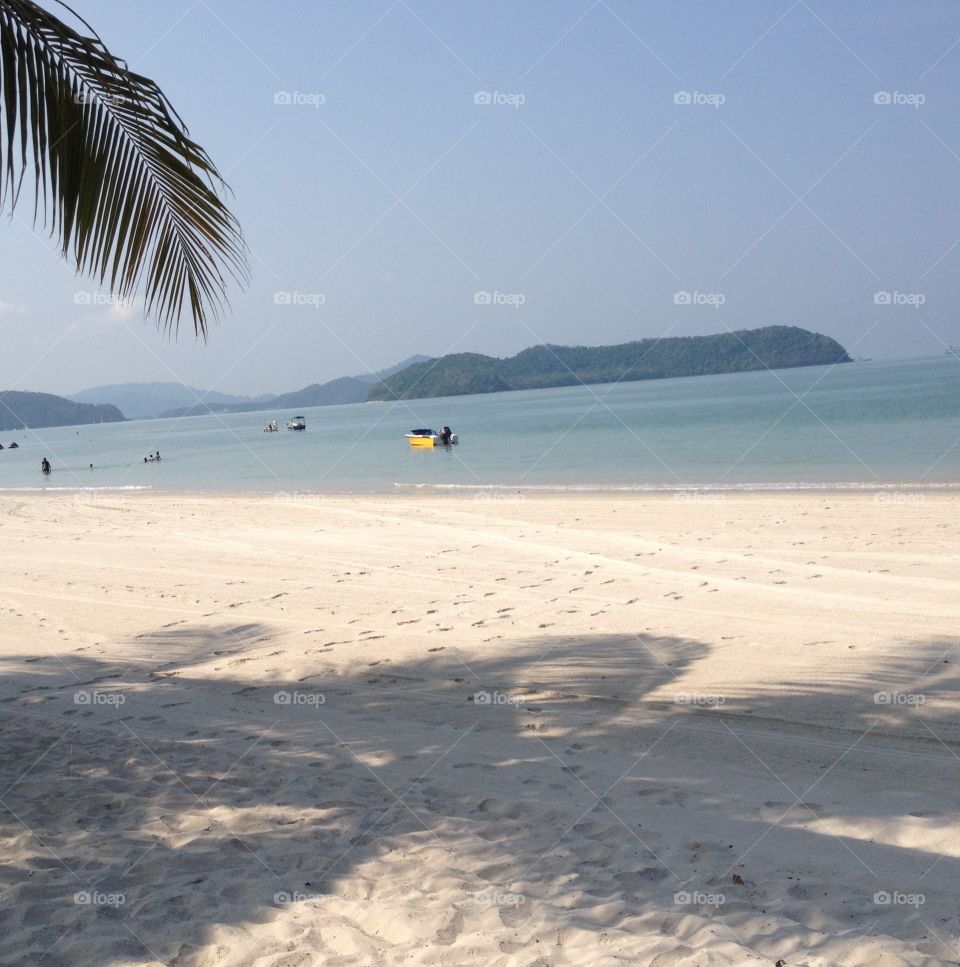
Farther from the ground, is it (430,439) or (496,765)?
(430,439)

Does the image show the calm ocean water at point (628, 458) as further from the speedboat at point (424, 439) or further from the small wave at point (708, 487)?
the speedboat at point (424, 439)

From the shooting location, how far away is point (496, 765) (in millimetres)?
5230

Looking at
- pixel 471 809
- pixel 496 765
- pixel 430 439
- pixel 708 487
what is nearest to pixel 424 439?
pixel 430 439

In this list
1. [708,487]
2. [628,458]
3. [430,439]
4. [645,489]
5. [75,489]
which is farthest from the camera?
[430,439]

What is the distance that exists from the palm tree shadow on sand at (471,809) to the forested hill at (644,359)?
136 meters

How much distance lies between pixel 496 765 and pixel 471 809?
66 centimetres

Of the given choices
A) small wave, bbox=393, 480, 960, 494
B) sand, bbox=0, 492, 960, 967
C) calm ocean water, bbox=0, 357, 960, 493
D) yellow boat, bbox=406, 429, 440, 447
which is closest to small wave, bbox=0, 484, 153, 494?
calm ocean water, bbox=0, 357, 960, 493

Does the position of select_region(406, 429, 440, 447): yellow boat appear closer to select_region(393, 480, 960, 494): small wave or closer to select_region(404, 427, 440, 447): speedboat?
select_region(404, 427, 440, 447): speedboat

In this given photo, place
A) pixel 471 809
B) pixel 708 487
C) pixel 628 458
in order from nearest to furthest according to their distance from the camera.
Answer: pixel 471 809 < pixel 708 487 < pixel 628 458

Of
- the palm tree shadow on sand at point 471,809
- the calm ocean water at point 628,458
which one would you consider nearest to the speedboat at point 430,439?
the calm ocean water at point 628,458

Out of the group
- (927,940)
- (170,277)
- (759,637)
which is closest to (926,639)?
(759,637)

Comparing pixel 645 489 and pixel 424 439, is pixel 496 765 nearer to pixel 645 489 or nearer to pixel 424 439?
pixel 645 489

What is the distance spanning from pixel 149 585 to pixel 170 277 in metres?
7.12

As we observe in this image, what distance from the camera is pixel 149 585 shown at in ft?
38.9
